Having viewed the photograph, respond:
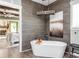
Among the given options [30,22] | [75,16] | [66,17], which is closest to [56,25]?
[66,17]

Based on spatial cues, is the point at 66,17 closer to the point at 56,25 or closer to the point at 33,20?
the point at 56,25

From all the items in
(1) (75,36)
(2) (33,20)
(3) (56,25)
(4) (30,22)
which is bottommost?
(1) (75,36)

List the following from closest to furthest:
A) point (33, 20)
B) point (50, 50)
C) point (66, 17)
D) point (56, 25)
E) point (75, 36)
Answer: point (50, 50), point (75, 36), point (66, 17), point (56, 25), point (33, 20)

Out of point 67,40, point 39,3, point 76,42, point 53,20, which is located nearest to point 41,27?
point 53,20

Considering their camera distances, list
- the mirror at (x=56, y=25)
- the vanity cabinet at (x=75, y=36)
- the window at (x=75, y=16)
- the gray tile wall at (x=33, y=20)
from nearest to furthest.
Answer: the vanity cabinet at (x=75, y=36), the window at (x=75, y=16), the gray tile wall at (x=33, y=20), the mirror at (x=56, y=25)

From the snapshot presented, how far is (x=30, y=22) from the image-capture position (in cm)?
639

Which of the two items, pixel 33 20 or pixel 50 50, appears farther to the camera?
pixel 33 20

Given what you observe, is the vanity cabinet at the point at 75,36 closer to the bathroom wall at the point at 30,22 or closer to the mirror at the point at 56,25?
the mirror at the point at 56,25

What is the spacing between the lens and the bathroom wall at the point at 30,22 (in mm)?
6016

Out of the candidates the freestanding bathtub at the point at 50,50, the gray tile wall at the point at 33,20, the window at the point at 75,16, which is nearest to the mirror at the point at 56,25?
the gray tile wall at the point at 33,20

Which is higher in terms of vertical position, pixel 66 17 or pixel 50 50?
pixel 66 17

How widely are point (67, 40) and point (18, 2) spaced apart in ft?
10.8

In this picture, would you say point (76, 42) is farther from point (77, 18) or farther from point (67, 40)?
point (77, 18)

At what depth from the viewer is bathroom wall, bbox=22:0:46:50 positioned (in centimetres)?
602
